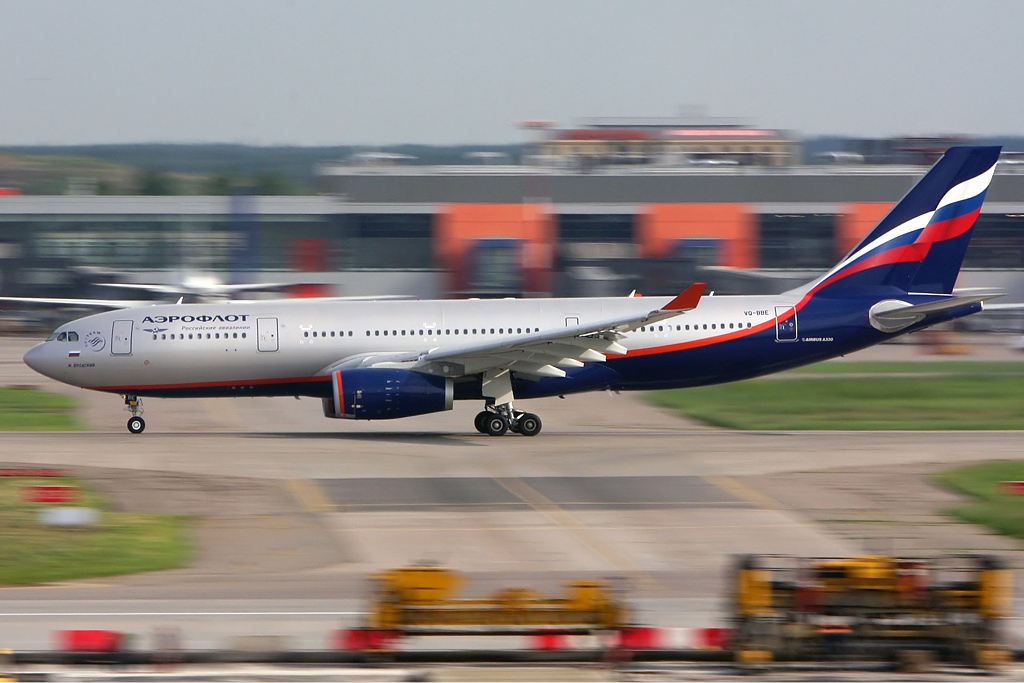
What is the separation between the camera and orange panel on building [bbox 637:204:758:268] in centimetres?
6794

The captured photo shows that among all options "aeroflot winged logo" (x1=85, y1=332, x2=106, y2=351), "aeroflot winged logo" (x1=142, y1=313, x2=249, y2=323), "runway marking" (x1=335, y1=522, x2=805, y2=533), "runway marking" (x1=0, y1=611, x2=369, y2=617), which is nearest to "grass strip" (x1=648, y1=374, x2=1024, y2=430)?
"runway marking" (x1=335, y1=522, x2=805, y2=533)

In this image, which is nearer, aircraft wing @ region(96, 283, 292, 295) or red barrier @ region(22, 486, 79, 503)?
red barrier @ region(22, 486, 79, 503)

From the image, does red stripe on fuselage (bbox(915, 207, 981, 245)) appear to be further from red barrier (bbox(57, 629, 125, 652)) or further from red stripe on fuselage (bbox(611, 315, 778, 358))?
red barrier (bbox(57, 629, 125, 652))

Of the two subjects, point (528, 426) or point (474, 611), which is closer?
point (474, 611)

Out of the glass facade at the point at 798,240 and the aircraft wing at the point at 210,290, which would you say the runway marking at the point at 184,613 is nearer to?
the aircraft wing at the point at 210,290

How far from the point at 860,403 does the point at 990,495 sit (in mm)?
14726

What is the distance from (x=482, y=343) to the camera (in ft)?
94.1

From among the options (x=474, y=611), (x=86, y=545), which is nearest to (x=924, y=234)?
(x=86, y=545)

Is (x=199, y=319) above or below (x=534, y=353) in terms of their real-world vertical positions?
above

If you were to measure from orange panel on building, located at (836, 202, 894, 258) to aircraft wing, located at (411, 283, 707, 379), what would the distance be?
142 feet

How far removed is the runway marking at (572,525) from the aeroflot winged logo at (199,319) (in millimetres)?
9540

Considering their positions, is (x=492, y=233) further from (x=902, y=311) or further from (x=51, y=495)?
(x=51, y=495)

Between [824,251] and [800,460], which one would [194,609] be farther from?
[824,251]

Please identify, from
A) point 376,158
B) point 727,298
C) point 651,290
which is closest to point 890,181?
point 651,290
